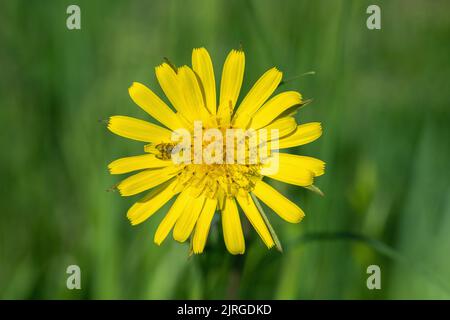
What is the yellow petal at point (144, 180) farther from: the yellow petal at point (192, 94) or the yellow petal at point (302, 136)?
the yellow petal at point (302, 136)

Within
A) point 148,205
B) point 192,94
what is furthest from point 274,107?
point 148,205

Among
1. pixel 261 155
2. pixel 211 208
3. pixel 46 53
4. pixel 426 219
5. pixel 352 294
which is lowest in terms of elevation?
pixel 352 294

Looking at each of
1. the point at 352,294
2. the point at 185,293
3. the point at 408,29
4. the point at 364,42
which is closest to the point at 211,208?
the point at 185,293

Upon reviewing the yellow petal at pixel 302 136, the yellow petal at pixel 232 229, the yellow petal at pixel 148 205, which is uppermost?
the yellow petal at pixel 302 136

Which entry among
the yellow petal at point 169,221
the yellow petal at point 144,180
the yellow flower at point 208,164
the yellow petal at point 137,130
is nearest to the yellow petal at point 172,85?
the yellow flower at point 208,164

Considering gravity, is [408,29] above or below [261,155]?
above
